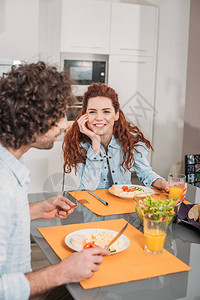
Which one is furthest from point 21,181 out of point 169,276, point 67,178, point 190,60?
point 190,60

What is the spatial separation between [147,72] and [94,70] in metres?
0.69

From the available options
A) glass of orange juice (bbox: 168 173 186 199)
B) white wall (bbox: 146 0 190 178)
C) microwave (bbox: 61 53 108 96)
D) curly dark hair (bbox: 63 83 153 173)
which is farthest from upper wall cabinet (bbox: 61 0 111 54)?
glass of orange juice (bbox: 168 173 186 199)

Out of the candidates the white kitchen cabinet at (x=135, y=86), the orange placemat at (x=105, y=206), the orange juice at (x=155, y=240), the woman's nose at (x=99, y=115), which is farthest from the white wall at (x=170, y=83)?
the orange juice at (x=155, y=240)

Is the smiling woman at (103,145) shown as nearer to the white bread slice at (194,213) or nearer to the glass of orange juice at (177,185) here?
the glass of orange juice at (177,185)

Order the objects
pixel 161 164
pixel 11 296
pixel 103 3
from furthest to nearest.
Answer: pixel 161 164, pixel 103 3, pixel 11 296

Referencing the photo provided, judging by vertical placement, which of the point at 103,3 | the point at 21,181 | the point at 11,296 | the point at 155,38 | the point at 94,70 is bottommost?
the point at 11,296

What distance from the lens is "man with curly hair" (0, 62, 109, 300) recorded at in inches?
40.3

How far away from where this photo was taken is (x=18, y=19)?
3.75m

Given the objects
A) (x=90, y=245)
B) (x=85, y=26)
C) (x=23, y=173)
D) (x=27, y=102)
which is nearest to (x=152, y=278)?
(x=90, y=245)

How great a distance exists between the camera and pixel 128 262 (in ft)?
3.96

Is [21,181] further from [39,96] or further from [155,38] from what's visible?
[155,38]

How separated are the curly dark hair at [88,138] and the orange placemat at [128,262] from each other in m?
0.89

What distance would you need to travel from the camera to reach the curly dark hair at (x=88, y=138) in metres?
2.30

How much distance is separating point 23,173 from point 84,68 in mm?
3164
